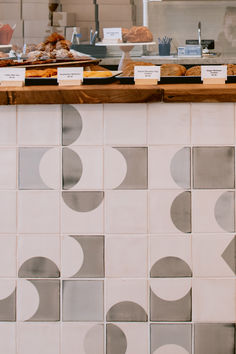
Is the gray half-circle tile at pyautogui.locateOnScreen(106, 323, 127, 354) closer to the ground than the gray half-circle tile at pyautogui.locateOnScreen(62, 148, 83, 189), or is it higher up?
closer to the ground

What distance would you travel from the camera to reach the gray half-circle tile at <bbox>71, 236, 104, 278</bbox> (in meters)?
1.80

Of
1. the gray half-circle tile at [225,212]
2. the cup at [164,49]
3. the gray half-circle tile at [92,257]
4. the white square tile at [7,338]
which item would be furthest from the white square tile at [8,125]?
the cup at [164,49]

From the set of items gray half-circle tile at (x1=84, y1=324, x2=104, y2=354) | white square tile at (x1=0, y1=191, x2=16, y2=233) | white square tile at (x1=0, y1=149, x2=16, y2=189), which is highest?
white square tile at (x1=0, y1=149, x2=16, y2=189)

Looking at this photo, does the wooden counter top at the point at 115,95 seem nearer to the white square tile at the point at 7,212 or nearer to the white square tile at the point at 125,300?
the white square tile at the point at 7,212

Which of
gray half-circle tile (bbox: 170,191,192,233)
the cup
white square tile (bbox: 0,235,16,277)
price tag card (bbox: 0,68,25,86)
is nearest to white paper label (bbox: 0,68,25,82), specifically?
price tag card (bbox: 0,68,25,86)

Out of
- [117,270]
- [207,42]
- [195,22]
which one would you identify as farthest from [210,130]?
[195,22]

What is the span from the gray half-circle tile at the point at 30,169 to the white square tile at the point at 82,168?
0.08 m

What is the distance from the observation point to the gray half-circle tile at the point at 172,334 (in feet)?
5.89

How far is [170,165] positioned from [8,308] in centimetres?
76

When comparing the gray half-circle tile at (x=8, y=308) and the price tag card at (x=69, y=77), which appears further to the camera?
the price tag card at (x=69, y=77)

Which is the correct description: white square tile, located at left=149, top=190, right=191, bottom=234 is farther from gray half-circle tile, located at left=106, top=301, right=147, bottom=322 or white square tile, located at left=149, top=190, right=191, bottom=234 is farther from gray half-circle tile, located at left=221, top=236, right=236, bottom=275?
gray half-circle tile, located at left=106, top=301, right=147, bottom=322

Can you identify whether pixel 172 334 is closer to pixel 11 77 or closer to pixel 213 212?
pixel 213 212

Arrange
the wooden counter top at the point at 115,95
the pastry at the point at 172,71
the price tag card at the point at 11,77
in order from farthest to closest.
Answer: the pastry at the point at 172,71, the price tag card at the point at 11,77, the wooden counter top at the point at 115,95

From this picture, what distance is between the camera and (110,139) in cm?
178
